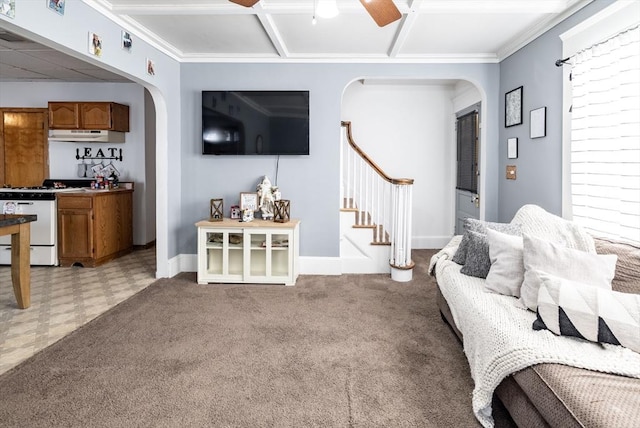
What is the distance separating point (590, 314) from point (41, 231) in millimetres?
5489

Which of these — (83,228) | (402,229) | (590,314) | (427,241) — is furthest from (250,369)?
(427,241)

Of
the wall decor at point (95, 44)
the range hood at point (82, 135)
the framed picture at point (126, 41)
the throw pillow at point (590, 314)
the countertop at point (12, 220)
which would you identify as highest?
the framed picture at point (126, 41)

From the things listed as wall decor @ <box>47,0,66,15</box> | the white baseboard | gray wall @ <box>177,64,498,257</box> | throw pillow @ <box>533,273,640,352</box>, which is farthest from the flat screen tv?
throw pillow @ <box>533,273,640,352</box>

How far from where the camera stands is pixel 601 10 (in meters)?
2.84

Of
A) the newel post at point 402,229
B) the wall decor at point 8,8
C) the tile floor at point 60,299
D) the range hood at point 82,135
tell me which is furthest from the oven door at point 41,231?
the newel post at point 402,229

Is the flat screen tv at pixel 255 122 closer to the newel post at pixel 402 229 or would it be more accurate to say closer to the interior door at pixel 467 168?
the newel post at pixel 402 229

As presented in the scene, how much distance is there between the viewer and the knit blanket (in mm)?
1720

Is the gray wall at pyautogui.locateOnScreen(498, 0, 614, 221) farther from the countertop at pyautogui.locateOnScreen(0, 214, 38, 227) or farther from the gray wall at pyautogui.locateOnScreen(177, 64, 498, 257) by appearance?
the countertop at pyautogui.locateOnScreen(0, 214, 38, 227)

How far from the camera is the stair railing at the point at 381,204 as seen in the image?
15.0ft

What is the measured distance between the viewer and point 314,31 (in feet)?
12.5

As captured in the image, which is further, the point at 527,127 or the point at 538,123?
the point at 527,127

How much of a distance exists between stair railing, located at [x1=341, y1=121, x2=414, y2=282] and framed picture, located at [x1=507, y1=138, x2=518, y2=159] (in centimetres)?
101

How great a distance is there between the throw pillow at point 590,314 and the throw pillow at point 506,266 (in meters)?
0.41

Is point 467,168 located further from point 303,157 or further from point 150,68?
point 150,68
